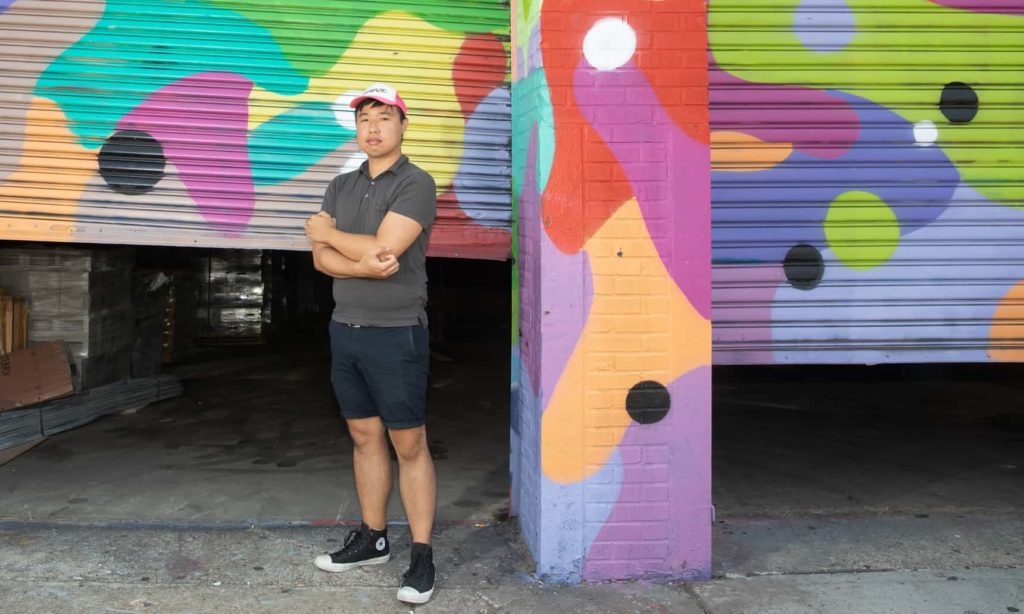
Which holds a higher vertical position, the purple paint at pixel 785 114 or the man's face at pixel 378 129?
the purple paint at pixel 785 114

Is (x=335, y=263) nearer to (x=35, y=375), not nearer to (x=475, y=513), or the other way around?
(x=475, y=513)

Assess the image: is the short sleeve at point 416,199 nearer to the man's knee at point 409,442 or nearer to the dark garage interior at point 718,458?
the man's knee at point 409,442

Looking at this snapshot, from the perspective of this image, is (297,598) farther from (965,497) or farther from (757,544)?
(965,497)

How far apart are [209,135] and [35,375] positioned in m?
2.77

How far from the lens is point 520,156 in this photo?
4234 millimetres

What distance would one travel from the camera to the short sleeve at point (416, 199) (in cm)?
359

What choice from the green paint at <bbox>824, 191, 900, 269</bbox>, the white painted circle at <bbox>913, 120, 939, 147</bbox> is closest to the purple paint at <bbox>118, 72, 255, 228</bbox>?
the green paint at <bbox>824, 191, 900, 269</bbox>

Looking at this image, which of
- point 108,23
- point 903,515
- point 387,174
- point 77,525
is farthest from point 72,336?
point 903,515

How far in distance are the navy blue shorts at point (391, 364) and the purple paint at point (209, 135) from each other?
105cm

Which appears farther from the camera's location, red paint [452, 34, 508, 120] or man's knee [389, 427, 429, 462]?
red paint [452, 34, 508, 120]

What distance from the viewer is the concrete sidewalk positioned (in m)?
3.60

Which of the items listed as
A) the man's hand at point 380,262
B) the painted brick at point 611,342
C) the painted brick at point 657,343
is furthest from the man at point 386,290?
the painted brick at point 657,343

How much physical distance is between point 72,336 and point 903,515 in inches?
215

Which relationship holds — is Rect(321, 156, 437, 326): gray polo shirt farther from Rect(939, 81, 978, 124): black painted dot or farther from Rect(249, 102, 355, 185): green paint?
Rect(939, 81, 978, 124): black painted dot
